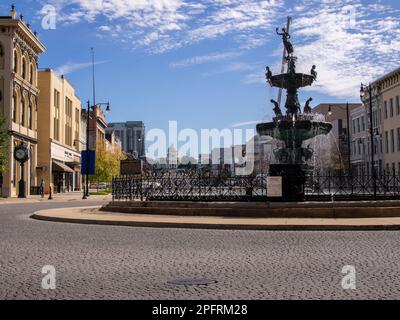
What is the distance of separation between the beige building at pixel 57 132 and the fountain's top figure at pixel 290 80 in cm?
3722

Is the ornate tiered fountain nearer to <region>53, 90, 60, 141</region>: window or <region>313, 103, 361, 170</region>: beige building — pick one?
<region>53, 90, 60, 141</region>: window

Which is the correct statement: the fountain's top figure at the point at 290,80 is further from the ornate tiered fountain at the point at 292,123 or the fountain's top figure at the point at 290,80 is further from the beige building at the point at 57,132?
the beige building at the point at 57,132

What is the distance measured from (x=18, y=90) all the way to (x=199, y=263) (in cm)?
4463

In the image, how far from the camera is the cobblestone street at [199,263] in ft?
24.0

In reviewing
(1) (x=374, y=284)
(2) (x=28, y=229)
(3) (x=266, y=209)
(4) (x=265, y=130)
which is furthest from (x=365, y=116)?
(1) (x=374, y=284)

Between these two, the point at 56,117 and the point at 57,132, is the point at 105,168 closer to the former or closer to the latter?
the point at 57,132

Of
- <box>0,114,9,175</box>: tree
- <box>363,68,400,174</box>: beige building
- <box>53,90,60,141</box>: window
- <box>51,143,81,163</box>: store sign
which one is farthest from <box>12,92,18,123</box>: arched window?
<box>363,68,400,174</box>: beige building

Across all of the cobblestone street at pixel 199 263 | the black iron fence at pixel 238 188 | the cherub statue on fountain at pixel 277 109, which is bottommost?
the cobblestone street at pixel 199 263

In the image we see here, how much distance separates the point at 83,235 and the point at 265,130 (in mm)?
12275

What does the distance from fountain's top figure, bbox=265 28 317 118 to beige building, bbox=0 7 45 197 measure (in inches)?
1170

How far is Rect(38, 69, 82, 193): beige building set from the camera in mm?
60094

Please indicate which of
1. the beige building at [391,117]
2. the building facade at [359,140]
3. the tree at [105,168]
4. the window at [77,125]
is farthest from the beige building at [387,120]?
the window at [77,125]
